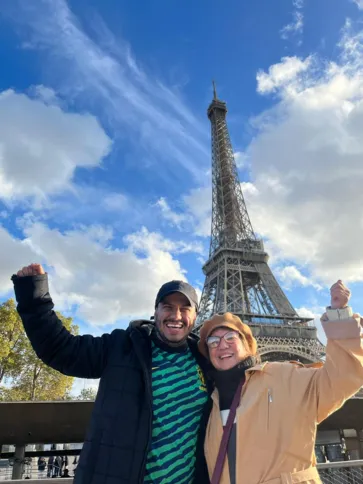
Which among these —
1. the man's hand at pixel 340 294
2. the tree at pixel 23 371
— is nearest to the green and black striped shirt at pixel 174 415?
the man's hand at pixel 340 294

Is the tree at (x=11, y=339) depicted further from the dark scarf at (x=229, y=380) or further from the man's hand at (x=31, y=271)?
the dark scarf at (x=229, y=380)

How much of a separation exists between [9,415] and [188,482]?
24.4ft

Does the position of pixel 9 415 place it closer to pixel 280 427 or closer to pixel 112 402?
pixel 112 402

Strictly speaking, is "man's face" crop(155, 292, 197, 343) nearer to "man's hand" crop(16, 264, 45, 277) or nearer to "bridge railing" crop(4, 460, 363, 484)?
"man's hand" crop(16, 264, 45, 277)

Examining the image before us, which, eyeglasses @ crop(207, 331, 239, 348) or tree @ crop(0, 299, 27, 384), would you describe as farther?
tree @ crop(0, 299, 27, 384)

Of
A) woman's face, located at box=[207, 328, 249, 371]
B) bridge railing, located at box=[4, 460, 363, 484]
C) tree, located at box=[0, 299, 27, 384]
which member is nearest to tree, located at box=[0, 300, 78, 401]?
tree, located at box=[0, 299, 27, 384]

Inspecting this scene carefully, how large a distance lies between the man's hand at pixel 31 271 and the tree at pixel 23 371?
25236mm

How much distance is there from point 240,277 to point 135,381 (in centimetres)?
4181

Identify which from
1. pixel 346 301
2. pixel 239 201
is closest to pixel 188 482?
pixel 346 301

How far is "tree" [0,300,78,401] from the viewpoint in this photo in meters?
26.1

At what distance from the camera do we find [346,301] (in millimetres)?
2221

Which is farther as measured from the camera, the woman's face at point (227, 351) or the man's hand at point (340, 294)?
the woman's face at point (227, 351)

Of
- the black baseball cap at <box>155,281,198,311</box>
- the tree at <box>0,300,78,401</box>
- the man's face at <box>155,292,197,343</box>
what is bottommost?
the man's face at <box>155,292,197,343</box>

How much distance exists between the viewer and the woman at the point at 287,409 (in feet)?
7.09
